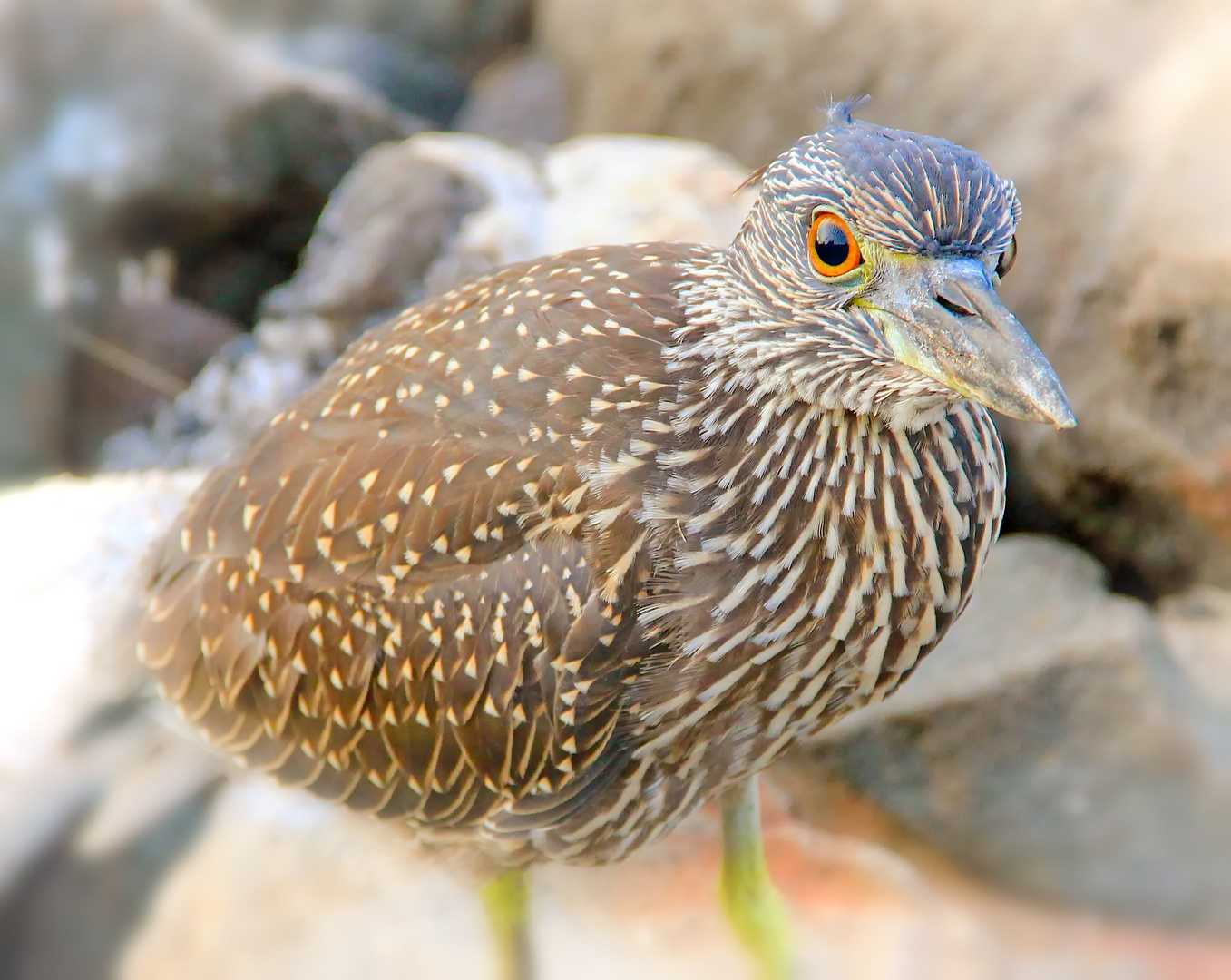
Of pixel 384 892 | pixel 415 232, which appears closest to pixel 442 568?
pixel 384 892

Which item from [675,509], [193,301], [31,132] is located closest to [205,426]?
[193,301]

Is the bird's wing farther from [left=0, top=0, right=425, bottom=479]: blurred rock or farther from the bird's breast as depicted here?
[left=0, top=0, right=425, bottom=479]: blurred rock

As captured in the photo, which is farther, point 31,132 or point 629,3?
point 629,3

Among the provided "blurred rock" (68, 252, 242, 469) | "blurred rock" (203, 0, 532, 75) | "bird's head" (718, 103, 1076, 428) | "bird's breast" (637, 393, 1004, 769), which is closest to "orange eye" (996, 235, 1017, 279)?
"bird's head" (718, 103, 1076, 428)

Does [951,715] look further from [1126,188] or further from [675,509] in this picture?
[1126,188]

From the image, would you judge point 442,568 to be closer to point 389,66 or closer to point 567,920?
point 567,920

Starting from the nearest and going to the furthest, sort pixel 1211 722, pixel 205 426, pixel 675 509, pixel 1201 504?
pixel 675 509
pixel 1211 722
pixel 1201 504
pixel 205 426

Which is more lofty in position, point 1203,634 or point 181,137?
point 1203,634

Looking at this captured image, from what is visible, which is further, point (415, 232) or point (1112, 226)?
point (415, 232)
